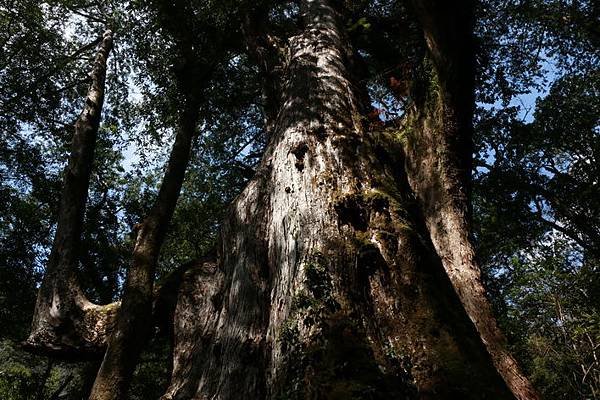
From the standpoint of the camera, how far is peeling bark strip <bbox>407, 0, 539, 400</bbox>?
326cm

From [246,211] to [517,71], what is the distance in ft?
32.0

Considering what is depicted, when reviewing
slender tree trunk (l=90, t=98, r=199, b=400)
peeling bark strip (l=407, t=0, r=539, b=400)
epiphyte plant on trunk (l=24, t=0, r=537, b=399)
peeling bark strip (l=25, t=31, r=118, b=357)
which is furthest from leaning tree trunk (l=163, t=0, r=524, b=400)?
peeling bark strip (l=25, t=31, r=118, b=357)

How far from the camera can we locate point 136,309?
4.43m

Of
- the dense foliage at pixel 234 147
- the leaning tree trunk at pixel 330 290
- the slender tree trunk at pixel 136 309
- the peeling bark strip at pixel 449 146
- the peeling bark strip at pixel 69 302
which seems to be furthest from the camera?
the dense foliage at pixel 234 147

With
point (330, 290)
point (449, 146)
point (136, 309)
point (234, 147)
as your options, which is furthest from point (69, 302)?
point (234, 147)

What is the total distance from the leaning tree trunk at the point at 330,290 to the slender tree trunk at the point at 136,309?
23.0 inches

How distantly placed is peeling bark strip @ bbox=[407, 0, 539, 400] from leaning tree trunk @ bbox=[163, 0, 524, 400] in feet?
0.63

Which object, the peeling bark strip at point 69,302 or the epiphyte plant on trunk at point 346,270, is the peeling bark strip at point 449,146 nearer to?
the epiphyte plant on trunk at point 346,270

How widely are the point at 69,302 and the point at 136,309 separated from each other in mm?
721

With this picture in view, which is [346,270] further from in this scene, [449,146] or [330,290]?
[449,146]

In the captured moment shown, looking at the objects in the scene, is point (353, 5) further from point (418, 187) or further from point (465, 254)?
point (465, 254)

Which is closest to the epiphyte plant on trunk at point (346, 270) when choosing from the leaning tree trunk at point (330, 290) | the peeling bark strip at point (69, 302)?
the leaning tree trunk at point (330, 290)

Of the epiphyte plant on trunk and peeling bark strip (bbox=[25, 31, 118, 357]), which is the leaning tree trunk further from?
peeling bark strip (bbox=[25, 31, 118, 357])

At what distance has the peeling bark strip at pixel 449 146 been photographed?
3264mm
